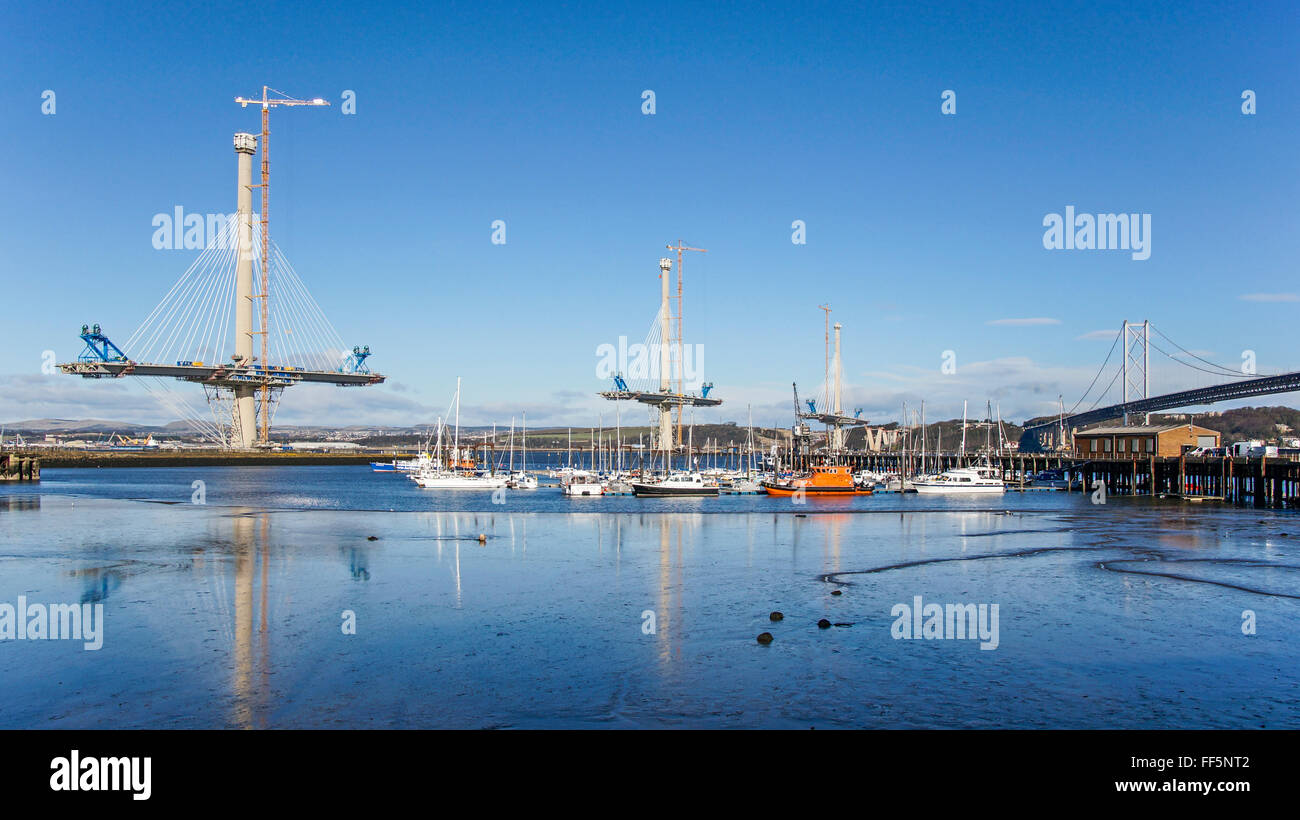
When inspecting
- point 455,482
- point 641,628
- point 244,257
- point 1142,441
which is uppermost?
point 244,257

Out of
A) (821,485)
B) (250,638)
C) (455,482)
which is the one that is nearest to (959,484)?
(821,485)

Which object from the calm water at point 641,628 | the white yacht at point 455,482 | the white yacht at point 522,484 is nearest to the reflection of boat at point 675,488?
the white yacht at point 522,484

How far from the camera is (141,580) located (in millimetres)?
26219

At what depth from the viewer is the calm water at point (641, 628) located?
46.4 ft

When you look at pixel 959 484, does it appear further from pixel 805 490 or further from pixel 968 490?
pixel 805 490

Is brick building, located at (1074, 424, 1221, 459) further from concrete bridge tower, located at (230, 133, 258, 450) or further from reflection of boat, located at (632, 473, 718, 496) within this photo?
concrete bridge tower, located at (230, 133, 258, 450)

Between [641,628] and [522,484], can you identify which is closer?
[641,628]

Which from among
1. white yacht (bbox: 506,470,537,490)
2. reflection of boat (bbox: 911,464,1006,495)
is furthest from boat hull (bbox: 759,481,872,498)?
white yacht (bbox: 506,470,537,490)

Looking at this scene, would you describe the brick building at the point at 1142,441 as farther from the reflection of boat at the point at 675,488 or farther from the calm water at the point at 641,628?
the calm water at the point at 641,628

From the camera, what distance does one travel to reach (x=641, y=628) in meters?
20.1

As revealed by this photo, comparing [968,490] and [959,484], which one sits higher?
[959,484]

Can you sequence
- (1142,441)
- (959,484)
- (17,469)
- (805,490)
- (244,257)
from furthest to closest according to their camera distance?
(244,257), (17,469), (1142,441), (959,484), (805,490)
